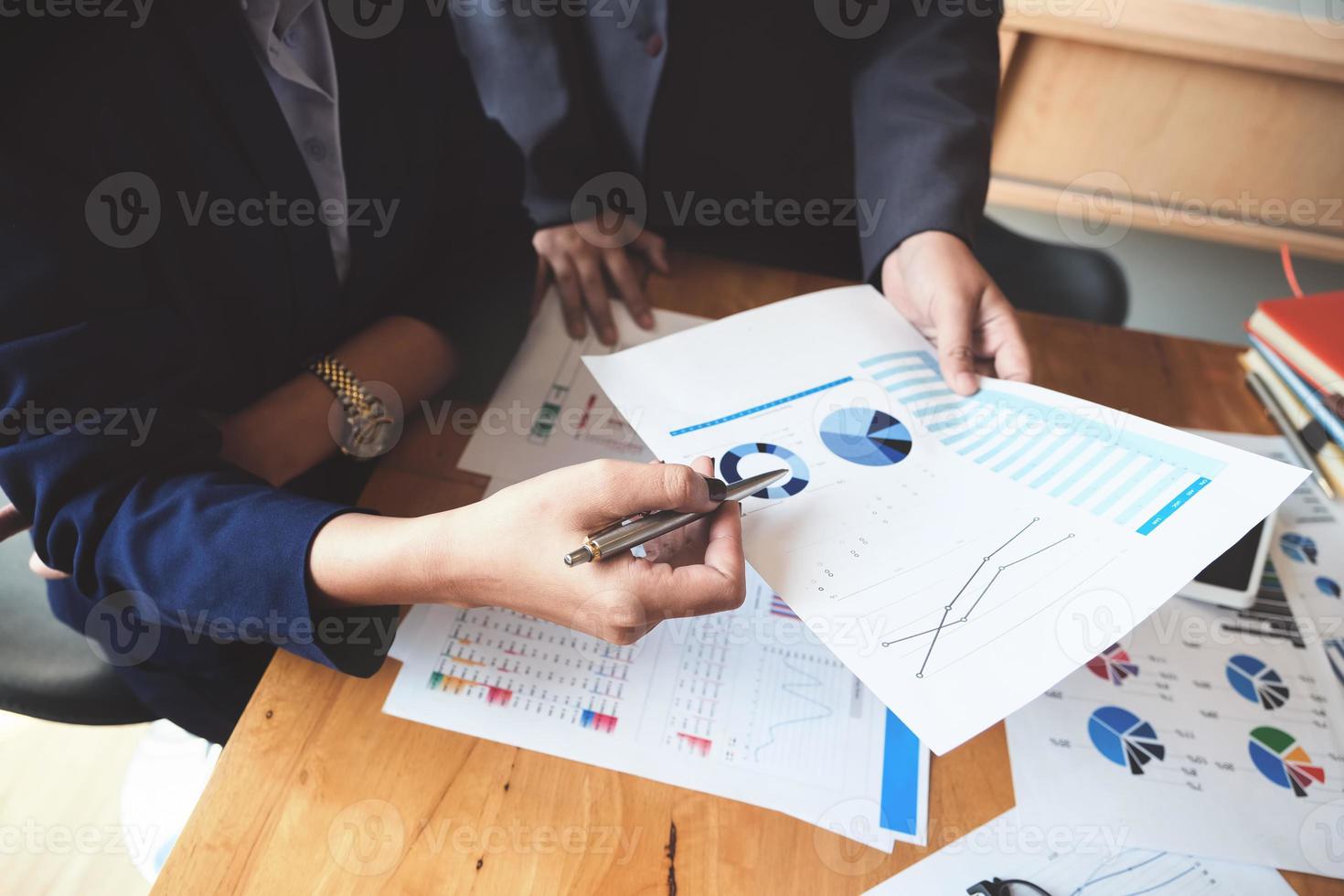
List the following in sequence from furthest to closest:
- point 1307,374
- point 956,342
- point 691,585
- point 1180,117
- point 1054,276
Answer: point 1180,117, point 1054,276, point 1307,374, point 956,342, point 691,585

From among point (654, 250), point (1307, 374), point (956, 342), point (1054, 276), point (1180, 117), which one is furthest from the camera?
point (1180, 117)

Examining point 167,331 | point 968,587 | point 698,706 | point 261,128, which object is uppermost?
point 261,128

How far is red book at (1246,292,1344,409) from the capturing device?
882mm

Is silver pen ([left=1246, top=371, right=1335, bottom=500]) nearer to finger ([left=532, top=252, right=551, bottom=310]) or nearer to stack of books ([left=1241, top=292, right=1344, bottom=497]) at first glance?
stack of books ([left=1241, top=292, right=1344, bottom=497])

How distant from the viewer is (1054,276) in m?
1.44

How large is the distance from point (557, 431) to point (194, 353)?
12.7 inches

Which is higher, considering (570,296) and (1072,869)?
(570,296)

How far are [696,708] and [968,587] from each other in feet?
0.73

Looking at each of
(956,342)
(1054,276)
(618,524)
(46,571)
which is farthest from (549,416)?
(1054,276)

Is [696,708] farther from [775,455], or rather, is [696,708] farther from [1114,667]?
[1114,667]

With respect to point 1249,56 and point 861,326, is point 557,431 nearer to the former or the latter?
point 861,326

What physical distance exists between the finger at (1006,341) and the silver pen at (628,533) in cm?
36

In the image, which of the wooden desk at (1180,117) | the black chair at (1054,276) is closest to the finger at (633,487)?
the black chair at (1054,276)

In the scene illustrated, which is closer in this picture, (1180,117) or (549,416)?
(549,416)
